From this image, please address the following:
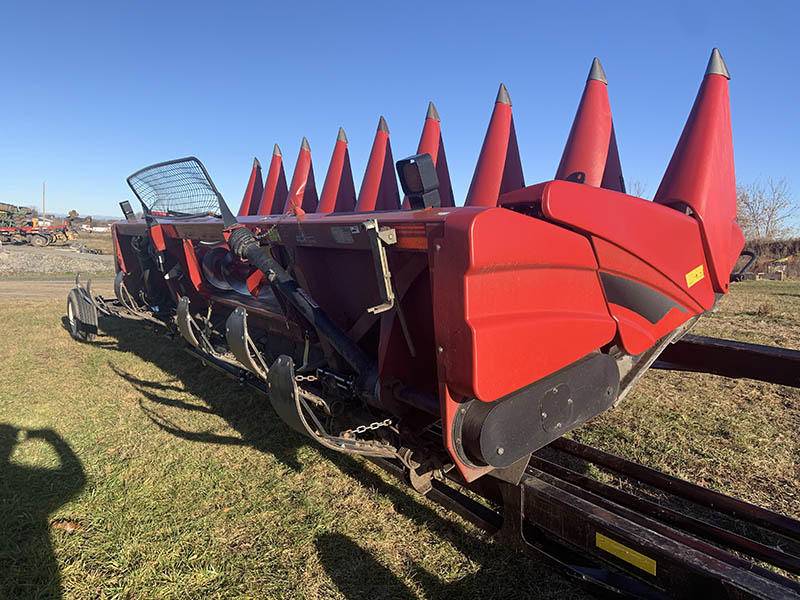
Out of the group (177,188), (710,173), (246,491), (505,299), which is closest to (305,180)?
(177,188)

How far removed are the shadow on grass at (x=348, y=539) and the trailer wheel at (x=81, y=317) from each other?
42.2 inches

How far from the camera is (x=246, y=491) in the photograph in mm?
3037

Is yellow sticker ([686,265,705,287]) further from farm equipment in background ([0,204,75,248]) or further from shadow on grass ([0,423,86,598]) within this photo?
farm equipment in background ([0,204,75,248])

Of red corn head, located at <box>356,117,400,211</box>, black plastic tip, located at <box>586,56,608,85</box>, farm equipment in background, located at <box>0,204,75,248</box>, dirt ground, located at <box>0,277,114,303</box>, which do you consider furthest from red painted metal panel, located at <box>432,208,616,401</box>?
farm equipment in background, located at <box>0,204,75,248</box>

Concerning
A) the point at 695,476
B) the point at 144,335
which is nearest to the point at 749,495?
the point at 695,476

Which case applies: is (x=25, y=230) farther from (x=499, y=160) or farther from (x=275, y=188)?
(x=499, y=160)

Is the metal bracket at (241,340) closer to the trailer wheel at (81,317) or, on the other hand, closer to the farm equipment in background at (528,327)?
the farm equipment in background at (528,327)

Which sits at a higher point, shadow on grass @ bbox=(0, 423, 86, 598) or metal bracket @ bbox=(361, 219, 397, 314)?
metal bracket @ bbox=(361, 219, 397, 314)

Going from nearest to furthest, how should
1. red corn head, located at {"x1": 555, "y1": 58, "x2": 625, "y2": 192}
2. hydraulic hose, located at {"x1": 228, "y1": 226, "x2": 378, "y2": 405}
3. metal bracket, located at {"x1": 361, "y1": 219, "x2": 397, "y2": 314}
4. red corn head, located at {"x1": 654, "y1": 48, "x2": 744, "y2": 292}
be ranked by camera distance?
metal bracket, located at {"x1": 361, "y1": 219, "x2": 397, "y2": 314}, red corn head, located at {"x1": 654, "y1": 48, "x2": 744, "y2": 292}, hydraulic hose, located at {"x1": 228, "y1": 226, "x2": 378, "y2": 405}, red corn head, located at {"x1": 555, "y1": 58, "x2": 625, "y2": 192}

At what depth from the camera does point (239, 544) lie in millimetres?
2561

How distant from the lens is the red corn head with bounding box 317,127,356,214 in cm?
543

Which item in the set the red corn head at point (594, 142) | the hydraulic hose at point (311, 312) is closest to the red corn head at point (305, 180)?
the hydraulic hose at point (311, 312)

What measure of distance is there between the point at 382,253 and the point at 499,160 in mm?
2236

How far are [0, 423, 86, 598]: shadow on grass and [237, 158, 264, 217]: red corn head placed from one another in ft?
13.9
